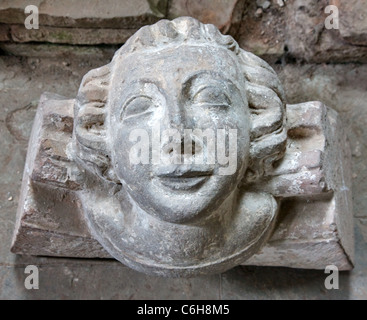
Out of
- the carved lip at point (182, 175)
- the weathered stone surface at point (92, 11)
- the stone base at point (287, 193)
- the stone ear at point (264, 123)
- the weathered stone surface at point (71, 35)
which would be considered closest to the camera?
the carved lip at point (182, 175)

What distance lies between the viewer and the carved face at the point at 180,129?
1419 mm

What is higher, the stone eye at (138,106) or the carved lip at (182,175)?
the stone eye at (138,106)

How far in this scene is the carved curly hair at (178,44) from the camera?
5.05ft

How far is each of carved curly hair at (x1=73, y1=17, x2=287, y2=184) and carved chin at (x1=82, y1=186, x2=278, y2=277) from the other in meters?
0.13

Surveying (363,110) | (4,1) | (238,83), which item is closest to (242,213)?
(238,83)

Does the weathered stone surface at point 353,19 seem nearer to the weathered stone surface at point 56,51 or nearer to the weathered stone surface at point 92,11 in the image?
the weathered stone surface at point 92,11

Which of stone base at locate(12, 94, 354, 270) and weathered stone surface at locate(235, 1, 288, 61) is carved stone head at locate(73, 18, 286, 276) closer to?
stone base at locate(12, 94, 354, 270)

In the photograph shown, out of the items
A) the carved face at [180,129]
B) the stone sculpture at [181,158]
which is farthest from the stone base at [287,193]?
the carved face at [180,129]

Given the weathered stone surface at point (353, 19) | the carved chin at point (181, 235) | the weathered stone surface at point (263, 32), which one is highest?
the weathered stone surface at point (263, 32)

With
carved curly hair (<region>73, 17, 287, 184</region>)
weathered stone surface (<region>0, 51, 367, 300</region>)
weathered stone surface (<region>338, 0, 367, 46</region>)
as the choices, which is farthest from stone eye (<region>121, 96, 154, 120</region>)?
weathered stone surface (<region>338, 0, 367, 46</region>)

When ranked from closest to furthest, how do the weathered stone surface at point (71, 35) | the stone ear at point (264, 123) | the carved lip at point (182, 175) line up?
1. the carved lip at point (182, 175)
2. the stone ear at point (264, 123)
3. the weathered stone surface at point (71, 35)

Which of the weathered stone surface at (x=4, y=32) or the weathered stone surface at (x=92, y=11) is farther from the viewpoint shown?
the weathered stone surface at (x=4, y=32)

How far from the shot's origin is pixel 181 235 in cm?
154

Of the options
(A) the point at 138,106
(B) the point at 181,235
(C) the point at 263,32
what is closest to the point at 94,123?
(A) the point at 138,106
